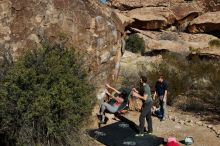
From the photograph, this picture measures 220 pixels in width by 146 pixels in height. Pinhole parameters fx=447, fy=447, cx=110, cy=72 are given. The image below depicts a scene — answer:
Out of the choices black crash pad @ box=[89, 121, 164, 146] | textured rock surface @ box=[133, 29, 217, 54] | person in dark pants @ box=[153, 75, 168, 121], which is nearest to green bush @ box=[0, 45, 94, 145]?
black crash pad @ box=[89, 121, 164, 146]

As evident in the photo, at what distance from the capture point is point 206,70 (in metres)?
16.5

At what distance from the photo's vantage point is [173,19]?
1459 inches

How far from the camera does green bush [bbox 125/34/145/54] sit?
3006 centimetres

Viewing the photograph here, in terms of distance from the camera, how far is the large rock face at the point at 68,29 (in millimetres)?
9703

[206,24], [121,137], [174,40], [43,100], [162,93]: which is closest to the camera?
[43,100]

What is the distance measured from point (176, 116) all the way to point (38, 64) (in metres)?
6.14

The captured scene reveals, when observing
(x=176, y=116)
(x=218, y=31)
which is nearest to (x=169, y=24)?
(x=218, y=31)

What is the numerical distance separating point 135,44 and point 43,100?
22.6 metres

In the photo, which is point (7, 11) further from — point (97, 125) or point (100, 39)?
point (97, 125)

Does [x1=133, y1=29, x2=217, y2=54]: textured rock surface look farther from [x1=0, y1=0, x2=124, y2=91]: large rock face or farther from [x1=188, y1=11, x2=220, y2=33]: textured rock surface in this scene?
[x1=0, y1=0, x2=124, y2=91]: large rock face

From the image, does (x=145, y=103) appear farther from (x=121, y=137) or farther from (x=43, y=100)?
(x=43, y=100)

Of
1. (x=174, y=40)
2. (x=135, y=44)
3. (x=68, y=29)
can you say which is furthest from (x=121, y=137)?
(x=174, y=40)

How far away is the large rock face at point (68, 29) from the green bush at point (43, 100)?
2.84 feet

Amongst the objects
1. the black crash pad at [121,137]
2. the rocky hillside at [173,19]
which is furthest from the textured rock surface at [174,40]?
the black crash pad at [121,137]
